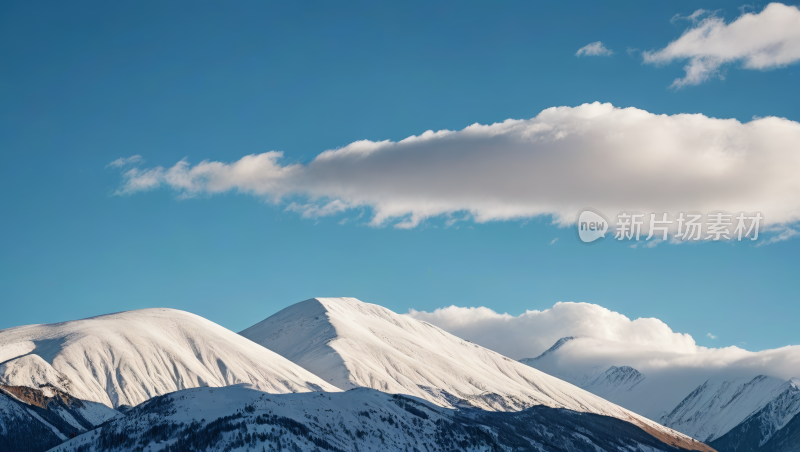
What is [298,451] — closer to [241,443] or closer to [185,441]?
[241,443]

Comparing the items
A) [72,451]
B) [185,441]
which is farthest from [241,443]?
[72,451]

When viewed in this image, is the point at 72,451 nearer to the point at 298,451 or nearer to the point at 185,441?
the point at 185,441

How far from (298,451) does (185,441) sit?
26588 mm

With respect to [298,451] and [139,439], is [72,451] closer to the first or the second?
[139,439]

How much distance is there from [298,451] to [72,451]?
5380cm

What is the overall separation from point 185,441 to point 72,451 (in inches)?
1103

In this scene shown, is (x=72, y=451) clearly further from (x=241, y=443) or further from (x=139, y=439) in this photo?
(x=241, y=443)

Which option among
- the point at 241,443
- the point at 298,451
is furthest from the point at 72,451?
the point at 298,451

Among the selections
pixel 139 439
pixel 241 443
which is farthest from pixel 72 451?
pixel 241 443

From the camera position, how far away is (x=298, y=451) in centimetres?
19988

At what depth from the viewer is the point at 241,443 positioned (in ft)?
640

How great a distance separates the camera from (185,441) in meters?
196

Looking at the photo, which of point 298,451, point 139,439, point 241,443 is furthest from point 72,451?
point 298,451

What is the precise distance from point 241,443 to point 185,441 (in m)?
13.4
